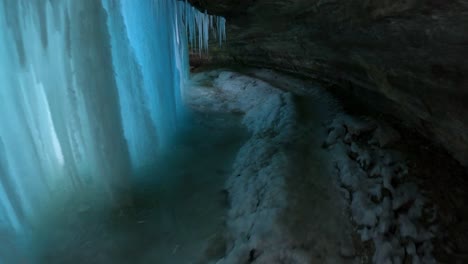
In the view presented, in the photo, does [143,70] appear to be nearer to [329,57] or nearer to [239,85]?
[329,57]

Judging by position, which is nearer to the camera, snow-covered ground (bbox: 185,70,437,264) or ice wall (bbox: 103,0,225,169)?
snow-covered ground (bbox: 185,70,437,264)

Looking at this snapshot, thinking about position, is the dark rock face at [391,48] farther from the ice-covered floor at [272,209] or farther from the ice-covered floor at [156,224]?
the ice-covered floor at [156,224]

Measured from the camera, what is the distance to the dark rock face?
10.3ft

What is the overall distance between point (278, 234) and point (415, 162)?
2.17 m

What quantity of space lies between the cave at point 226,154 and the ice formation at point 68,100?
0.02 meters

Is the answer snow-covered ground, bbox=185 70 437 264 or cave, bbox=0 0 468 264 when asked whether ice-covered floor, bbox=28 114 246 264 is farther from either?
snow-covered ground, bbox=185 70 437 264

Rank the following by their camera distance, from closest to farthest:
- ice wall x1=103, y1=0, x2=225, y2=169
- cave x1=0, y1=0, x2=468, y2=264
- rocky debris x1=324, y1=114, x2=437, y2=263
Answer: rocky debris x1=324, y1=114, x2=437, y2=263 < cave x1=0, y1=0, x2=468, y2=264 < ice wall x1=103, y1=0, x2=225, y2=169

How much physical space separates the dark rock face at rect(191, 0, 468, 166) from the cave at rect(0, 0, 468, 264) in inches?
1.0

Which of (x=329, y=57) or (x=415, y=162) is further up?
(x=329, y=57)

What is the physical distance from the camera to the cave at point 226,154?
142 inches

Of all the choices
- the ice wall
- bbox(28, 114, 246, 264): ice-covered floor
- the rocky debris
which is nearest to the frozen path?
the rocky debris

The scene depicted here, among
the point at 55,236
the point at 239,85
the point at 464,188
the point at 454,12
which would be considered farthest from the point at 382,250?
the point at 239,85

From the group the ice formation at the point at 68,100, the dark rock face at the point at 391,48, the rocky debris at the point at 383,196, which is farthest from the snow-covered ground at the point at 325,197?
the ice formation at the point at 68,100

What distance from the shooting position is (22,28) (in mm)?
3629
